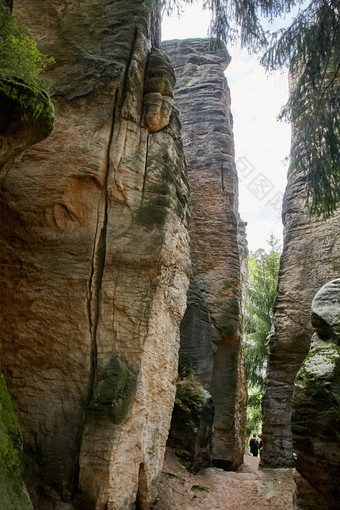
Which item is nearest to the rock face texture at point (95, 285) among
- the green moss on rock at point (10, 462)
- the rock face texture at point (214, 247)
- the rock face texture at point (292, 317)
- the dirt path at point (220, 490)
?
the dirt path at point (220, 490)

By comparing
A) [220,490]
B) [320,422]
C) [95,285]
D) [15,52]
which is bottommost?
[220,490]

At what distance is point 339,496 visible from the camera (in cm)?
567

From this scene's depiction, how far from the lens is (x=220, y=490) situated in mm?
8383

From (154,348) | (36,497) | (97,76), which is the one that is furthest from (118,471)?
(97,76)

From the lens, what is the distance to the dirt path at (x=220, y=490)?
7074mm

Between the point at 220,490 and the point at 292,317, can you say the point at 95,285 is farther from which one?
the point at 292,317

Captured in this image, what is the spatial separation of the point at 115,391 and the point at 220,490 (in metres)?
4.07

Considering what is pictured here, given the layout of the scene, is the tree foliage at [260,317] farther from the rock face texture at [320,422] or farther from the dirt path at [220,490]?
the rock face texture at [320,422]

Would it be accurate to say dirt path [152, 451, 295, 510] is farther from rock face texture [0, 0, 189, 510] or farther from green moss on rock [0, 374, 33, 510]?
green moss on rock [0, 374, 33, 510]

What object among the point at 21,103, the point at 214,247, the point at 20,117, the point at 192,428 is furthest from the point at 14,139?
the point at 214,247

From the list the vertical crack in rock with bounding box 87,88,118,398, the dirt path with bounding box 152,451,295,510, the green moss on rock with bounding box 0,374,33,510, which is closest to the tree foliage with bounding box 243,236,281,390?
the dirt path with bounding box 152,451,295,510

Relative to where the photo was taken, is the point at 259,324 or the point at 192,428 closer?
the point at 192,428

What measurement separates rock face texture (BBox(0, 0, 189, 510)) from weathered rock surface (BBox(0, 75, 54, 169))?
1694 millimetres

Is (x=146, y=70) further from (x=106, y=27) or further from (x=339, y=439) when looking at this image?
(x=339, y=439)
